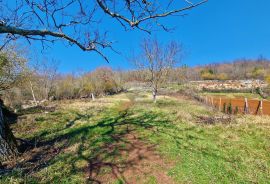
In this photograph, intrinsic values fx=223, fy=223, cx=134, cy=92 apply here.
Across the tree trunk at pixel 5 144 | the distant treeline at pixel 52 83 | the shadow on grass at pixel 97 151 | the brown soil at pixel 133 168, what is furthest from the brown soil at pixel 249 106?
the tree trunk at pixel 5 144

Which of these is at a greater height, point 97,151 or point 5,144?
point 5,144

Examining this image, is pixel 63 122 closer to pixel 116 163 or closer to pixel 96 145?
pixel 96 145

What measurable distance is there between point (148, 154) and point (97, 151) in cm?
198

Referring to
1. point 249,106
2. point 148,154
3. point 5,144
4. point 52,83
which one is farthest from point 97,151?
point 52,83

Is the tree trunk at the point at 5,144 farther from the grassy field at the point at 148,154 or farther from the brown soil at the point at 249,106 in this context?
the brown soil at the point at 249,106

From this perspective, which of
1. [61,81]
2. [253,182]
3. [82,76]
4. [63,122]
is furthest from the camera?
[82,76]

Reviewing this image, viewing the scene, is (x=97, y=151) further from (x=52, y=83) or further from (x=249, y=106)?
(x=52, y=83)

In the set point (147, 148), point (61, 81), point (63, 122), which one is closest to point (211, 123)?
point (147, 148)

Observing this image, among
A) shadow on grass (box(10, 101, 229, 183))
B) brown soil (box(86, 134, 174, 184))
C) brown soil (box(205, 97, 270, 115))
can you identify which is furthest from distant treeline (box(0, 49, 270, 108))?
brown soil (box(86, 134, 174, 184))

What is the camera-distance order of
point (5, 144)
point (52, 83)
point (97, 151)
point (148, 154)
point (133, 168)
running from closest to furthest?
point (133, 168) → point (5, 144) → point (148, 154) → point (97, 151) → point (52, 83)

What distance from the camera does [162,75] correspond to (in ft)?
86.1

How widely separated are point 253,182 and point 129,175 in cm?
365

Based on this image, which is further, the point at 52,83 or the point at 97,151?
the point at 52,83

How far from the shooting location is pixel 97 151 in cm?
862
